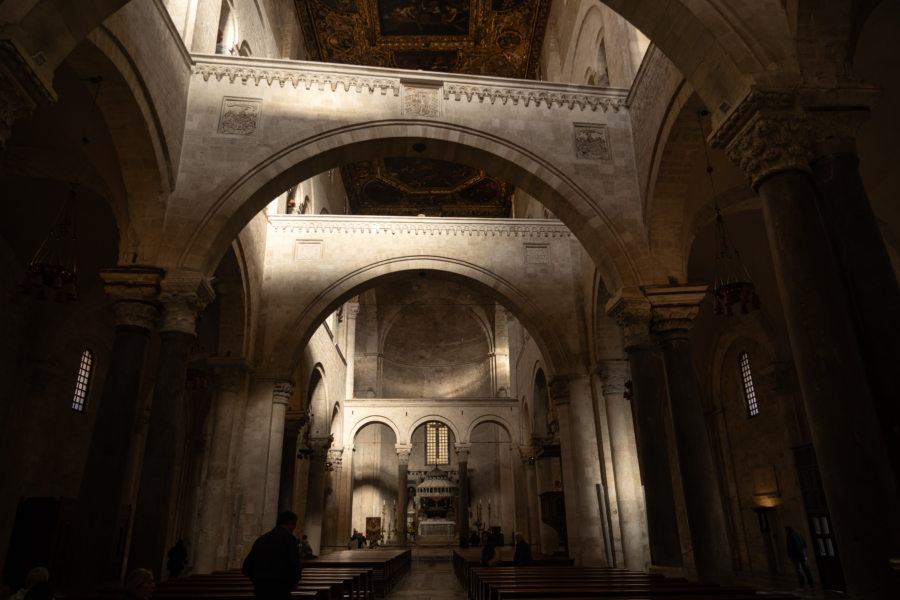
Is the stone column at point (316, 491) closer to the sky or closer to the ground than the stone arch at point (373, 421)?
closer to the ground

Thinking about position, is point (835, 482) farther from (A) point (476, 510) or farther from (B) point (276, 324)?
(A) point (476, 510)

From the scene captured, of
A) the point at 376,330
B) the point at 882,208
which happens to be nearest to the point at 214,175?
the point at 882,208

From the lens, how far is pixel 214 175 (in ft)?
31.8

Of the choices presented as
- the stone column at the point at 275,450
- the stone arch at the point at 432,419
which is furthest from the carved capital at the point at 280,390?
the stone arch at the point at 432,419

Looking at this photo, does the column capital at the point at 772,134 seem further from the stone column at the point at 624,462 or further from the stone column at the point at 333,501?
the stone column at the point at 333,501

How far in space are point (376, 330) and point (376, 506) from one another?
28.5ft

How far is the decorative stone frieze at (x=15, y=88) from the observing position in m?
4.80

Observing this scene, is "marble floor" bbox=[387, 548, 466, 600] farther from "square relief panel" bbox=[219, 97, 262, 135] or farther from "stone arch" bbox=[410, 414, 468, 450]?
"square relief panel" bbox=[219, 97, 262, 135]

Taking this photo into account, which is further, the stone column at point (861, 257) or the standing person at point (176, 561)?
the standing person at point (176, 561)

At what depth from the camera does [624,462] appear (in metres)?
12.5

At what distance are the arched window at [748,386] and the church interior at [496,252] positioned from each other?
0.11 m

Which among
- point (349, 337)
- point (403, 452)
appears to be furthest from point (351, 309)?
point (403, 452)

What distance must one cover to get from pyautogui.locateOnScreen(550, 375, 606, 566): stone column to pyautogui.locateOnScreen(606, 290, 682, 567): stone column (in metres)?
4.06

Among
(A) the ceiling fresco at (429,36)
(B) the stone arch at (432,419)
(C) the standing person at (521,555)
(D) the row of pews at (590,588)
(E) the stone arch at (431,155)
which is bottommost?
(D) the row of pews at (590,588)
